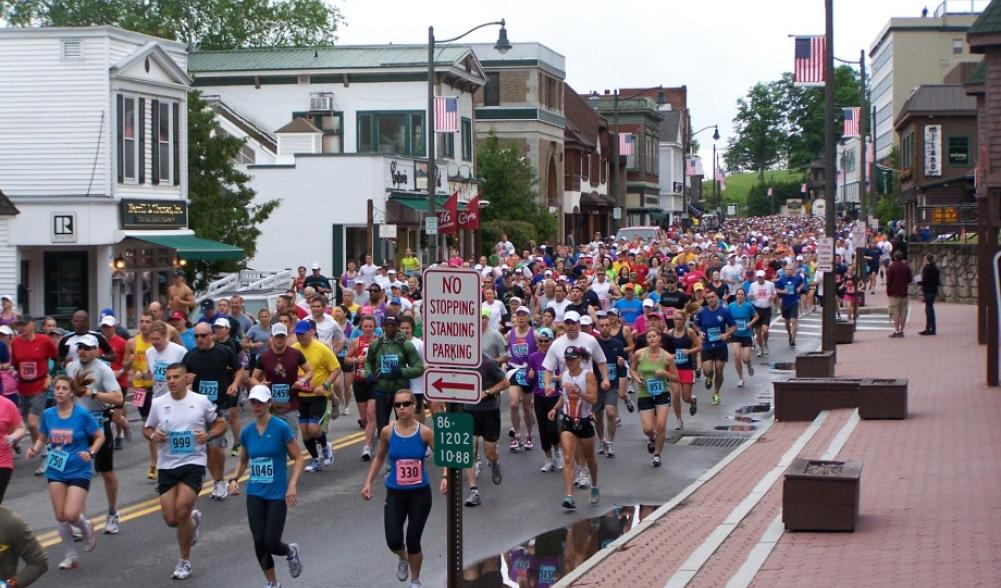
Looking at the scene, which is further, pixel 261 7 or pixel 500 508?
pixel 261 7

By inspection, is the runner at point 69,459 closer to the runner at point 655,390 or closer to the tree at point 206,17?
the runner at point 655,390

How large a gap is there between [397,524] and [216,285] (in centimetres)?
2470

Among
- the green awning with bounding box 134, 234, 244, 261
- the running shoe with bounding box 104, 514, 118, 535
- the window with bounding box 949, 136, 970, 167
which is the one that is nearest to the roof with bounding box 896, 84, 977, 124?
the window with bounding box 949, 136, 970, 167

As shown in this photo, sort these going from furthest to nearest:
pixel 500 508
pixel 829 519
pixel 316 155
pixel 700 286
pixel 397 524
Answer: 1. pixel 316 155
2. pixel 700 286
3. pixel 500 508
4. pixel 829 519
5. pixel 397 524

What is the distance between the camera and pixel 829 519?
1177 cm

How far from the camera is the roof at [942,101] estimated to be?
64.9 m

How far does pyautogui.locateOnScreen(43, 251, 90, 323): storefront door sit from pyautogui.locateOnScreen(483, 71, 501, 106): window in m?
36.2

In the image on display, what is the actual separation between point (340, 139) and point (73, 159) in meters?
18.6

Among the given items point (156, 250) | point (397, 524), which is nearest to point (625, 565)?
point (397, 524)

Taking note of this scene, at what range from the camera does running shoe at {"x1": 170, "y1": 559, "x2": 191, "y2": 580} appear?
443 inches

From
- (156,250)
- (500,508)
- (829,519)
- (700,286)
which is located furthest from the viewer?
(156,250)

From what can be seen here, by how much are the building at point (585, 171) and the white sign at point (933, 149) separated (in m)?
18.0

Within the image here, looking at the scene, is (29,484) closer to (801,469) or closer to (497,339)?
(497,339)

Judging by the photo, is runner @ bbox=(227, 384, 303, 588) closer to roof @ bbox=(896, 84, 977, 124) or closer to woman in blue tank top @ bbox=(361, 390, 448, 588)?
woman in blue tank top @ bbox=(361, 390, 448, 588)
